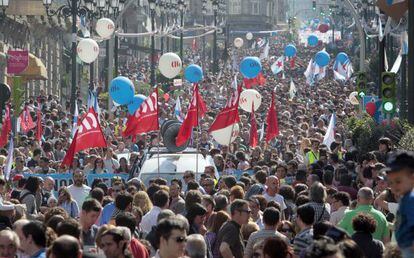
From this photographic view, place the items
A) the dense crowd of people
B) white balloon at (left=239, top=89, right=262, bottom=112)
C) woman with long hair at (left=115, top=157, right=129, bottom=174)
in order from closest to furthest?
1. the dense crowd of people
2. woman with long hair at (left=115, top=157, right=129, bottom=174)
3. white balloon at (left=239, top=89, right=262, bottom=112)

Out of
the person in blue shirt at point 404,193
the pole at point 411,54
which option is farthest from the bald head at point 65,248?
the pole at point 411,54

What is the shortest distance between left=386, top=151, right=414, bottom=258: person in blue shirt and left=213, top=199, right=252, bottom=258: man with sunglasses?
156 inches

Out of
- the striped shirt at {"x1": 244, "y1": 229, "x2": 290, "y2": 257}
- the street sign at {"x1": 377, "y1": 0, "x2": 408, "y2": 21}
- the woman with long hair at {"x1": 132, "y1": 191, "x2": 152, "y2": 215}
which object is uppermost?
the street sign at {"x1": 377, "y1": 0, "x2": 408, "y2": 21}

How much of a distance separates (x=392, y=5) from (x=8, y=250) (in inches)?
600

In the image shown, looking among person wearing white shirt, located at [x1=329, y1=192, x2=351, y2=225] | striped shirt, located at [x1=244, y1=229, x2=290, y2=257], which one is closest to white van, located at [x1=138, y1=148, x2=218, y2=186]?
person wearing white shirt, located at [x1=329, y1=192, x2=351, y2=225]

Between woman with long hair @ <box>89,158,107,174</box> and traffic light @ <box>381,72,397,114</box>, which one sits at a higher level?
traffic light @ <box>381,72,397,114</box>

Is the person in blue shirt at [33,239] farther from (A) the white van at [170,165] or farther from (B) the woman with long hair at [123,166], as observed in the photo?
(B) the woman with long hair at [123,166]

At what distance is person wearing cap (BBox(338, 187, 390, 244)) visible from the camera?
12.7 meters

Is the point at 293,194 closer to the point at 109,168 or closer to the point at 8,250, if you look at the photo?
the point at 8,250

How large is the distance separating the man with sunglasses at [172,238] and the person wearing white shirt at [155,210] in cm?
433

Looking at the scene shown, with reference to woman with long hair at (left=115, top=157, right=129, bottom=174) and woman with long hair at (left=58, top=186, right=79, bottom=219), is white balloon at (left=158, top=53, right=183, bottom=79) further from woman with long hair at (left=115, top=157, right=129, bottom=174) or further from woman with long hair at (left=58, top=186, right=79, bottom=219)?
woman with long hair at (left=58, top=186, right=79, bottom=219)

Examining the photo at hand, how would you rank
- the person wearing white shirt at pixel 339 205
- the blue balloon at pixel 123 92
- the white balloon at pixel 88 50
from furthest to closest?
the white balloon at pixel 88 50 < the blue balloon at pixel 123 92 < the person wearing white shirt at pixel 339 205

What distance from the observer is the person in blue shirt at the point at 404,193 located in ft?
27.1

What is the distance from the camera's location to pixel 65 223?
1074 cm
